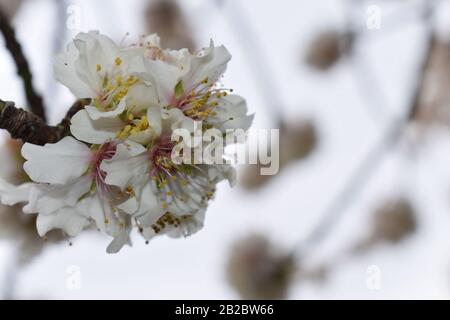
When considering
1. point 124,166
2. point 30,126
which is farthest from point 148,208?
point 30,126

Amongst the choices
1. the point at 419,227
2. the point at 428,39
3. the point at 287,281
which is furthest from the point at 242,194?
the point at 428,39

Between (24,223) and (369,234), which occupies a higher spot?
(369,234)

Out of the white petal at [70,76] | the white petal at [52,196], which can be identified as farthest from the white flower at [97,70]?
the white petal at [52,196]

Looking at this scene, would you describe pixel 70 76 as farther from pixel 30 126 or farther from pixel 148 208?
pixel 148 208

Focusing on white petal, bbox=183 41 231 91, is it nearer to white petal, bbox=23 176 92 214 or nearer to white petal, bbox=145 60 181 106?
white petal, bbox=145 60 181 106
